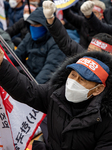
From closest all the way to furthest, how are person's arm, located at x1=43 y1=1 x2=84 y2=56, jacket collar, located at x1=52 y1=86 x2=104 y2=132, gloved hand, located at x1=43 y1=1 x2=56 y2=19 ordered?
jacket collar, located at x1=52 y1=86 x2=104 y2=132 < gloved hand, located at x1=43 y1=1 x2=56 y2=19 < person's arm, located at x1=43 y1=1 x2=84 y2=56

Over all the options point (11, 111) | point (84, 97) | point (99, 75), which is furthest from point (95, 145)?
point (11, 111)

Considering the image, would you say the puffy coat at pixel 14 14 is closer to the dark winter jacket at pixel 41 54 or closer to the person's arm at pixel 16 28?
the person's arm at pixel 16 28

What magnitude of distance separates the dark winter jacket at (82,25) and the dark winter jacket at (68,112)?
6.86 feet

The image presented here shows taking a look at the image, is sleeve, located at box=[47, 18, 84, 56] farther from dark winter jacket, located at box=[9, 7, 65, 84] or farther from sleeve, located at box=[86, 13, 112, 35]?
sleeve, located at box=[86, 13, 112, 35]

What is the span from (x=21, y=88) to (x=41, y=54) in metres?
1.41

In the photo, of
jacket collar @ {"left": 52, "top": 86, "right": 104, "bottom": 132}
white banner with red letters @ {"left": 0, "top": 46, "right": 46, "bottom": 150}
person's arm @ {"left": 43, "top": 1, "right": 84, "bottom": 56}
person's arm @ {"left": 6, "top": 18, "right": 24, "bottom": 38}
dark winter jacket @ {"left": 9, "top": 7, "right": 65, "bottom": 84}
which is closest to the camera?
jacket collar @ {"left": 52, "top": 86, "right": 104, "bottom": 132}

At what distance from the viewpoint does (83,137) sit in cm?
157

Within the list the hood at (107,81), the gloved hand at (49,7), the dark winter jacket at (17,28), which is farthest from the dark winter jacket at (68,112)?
the dark winter jacket at (17,28)

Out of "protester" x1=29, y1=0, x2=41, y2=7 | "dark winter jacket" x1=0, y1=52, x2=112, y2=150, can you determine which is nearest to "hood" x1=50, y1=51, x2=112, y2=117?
"dark winter jacket" x1=0, y1=52, x2=112, y2=150

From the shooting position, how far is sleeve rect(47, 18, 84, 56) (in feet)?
7.81

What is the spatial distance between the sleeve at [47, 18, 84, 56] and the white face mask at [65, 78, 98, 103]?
0.93 metres

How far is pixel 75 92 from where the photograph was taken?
1637 mm

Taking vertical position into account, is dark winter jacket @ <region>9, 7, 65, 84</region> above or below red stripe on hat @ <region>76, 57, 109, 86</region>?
below

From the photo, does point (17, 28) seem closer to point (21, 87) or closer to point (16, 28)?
point (16, 28)
